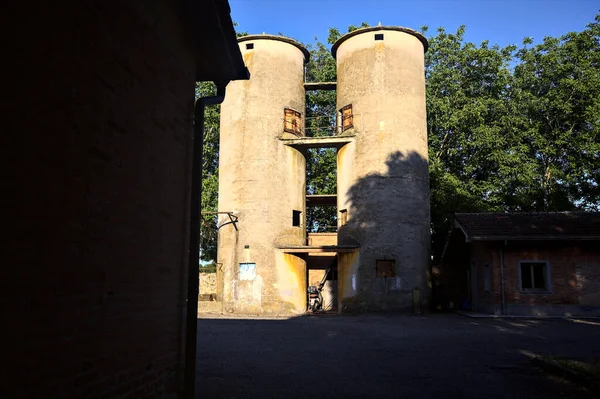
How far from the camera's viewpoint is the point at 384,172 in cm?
2567

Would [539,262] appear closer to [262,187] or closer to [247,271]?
[262,187]

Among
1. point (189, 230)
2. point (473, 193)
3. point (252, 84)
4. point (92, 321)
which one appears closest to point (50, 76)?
point (92, 321)

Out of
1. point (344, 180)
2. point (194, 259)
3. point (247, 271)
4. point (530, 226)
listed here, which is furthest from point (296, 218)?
point (194, 259)

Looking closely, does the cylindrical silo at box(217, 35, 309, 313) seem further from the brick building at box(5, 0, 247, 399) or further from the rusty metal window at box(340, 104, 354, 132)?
the brick building at box(5, 0, 247, 399)

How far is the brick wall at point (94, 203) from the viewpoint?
3.09 meters

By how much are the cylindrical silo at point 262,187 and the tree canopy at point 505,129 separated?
3358 mm

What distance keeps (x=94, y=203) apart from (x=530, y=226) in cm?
2145

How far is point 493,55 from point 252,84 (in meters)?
16.6

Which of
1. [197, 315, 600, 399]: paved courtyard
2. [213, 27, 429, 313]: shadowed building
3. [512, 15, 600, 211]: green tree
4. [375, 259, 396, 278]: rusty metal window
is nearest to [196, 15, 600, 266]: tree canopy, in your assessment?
[512, 15, 600, 211]: green tree

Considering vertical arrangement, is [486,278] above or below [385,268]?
below

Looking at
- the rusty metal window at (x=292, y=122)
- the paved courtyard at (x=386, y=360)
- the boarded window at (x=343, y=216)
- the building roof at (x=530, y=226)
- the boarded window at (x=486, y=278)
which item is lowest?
the paved courtyard at (x=386, y=360)

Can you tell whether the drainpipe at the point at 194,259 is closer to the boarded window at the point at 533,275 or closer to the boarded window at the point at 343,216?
the boarded window at the point at 533,275

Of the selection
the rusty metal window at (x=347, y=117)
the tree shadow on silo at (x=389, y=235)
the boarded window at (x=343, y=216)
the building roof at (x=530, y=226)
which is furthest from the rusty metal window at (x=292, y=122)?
the building roof at (x=530, y=226)

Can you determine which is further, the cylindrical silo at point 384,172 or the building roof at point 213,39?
the cylindrical silo at point 384,172
